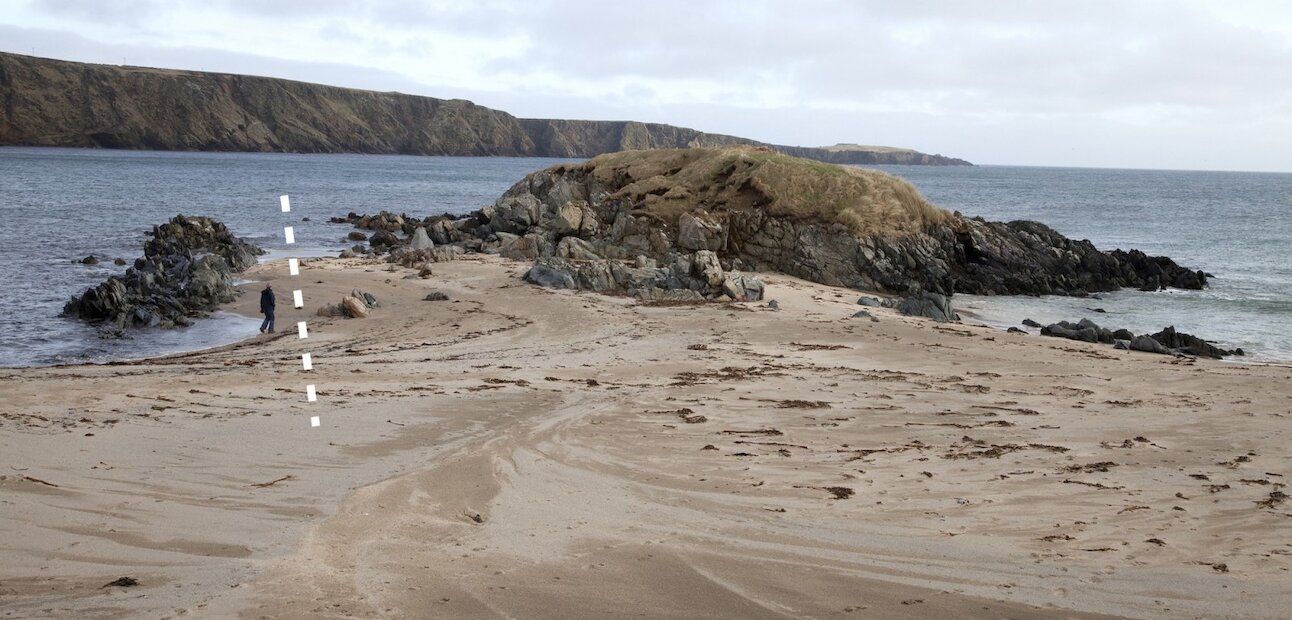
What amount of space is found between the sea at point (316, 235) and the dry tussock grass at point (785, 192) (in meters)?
3.75

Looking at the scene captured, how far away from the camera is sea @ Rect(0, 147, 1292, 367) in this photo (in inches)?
724

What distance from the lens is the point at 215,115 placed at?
154 metres

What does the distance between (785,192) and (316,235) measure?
65.2 ft

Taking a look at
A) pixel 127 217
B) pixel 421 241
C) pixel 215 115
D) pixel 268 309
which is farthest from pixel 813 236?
pixel 215 115

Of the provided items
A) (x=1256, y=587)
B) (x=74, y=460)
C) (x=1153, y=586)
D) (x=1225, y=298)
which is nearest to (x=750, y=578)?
(x=1153, y=586)

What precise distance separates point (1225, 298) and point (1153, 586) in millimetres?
25405

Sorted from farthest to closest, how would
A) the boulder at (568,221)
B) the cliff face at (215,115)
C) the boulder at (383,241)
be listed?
the cliff face at (215,115) → the boulder at (383,241) → the boulder at (568,221)

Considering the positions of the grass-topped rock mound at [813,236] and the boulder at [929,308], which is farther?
the grass-topped rock mound at [813,236]

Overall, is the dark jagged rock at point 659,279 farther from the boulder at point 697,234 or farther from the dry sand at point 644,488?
the dry sand at point 644,488

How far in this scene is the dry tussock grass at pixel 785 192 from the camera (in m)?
27.2

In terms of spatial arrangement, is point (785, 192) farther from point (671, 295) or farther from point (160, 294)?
point (160, 294)

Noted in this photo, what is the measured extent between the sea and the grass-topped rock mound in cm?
158

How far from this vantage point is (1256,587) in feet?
18.7

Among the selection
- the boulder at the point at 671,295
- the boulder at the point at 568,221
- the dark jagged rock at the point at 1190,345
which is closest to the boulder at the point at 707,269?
the boulder at the point at 671,295
